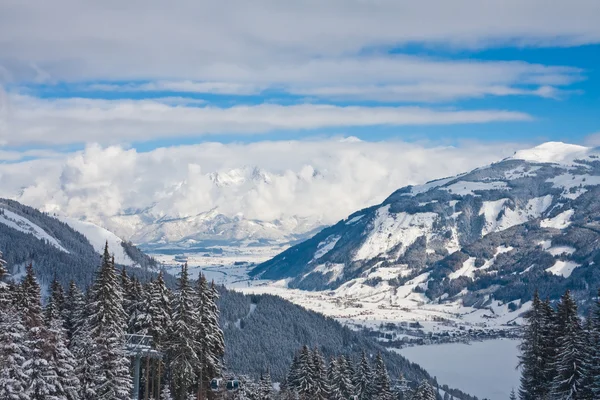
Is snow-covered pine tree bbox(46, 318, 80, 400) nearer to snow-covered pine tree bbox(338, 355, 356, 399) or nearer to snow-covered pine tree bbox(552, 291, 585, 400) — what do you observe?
snow-covered pine tree bbox(552, 291, 585, 400)

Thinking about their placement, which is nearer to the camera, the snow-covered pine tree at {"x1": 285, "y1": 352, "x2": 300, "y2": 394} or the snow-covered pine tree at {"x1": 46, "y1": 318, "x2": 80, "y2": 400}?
the snow-covered pine tree at {"x1": 46, "y1": 318, "x2": 80, "y2": 400}

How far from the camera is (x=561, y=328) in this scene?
301ft

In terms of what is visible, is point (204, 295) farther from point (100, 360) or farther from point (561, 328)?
point (561, 328)

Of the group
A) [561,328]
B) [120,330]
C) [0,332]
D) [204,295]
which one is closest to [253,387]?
[204,295]

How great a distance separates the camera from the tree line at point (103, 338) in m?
66.6

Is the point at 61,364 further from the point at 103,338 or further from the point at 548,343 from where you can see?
the point at 548,343

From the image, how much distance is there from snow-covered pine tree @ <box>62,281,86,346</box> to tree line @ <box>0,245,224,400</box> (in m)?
0.16

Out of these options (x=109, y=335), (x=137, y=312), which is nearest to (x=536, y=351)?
(x=137, y=312)

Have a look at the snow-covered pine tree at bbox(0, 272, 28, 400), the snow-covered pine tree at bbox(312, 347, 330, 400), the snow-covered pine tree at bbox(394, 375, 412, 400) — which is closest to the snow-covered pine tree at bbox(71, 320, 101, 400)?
the snow-covered pine tree at bbox(0, 272, 28, 400)

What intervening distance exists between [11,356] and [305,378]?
5858cm

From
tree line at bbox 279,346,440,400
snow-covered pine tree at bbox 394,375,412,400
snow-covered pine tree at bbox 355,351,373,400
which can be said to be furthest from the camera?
snow-covered pine tree at bbox 394,375,412,400

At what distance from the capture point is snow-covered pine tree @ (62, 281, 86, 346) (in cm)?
10025

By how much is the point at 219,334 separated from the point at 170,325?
9822mm

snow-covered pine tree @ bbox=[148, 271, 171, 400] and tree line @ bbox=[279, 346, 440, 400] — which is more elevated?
snow-covered pine tree @ bbox=[148, 271, 171, 400]
